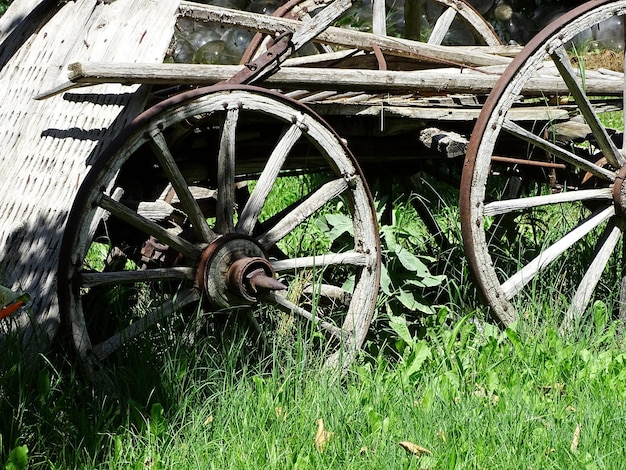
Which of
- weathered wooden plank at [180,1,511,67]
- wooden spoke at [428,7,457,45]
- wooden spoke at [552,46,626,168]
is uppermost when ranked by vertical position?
wooden spoke at [428,7,457,45]

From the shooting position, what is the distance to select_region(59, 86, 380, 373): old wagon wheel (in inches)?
117

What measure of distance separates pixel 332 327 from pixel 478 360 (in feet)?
1.92

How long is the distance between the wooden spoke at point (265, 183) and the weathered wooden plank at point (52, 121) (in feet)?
1.70

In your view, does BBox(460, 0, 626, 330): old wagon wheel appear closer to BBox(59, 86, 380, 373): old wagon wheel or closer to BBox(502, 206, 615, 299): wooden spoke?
BBox(502, 206, 615, 299): wooden spoke

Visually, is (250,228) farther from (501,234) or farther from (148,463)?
(501,234)

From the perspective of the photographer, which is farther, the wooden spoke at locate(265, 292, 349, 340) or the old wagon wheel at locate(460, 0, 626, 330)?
the old wagon wheel at locate(460, 0, 626, 330)

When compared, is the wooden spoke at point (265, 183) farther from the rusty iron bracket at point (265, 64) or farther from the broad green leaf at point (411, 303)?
the broad green leaf at point (411, 303)

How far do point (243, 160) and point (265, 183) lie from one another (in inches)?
19.7

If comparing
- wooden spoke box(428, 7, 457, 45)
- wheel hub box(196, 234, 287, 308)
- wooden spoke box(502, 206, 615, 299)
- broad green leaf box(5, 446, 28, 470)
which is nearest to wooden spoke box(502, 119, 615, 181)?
wooden spoke box(502, 206, 615, 299)

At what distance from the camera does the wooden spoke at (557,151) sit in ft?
12.0

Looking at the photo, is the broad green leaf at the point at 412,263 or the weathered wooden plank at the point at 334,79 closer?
the weathered wooden plank at the point at 334,79

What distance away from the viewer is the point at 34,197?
3.27 metres

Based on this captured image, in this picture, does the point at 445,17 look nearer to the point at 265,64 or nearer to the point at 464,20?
the point at 464,20

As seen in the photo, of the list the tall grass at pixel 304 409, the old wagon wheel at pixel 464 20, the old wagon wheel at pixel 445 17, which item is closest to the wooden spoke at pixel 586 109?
the tall grass at pixel 304 409
